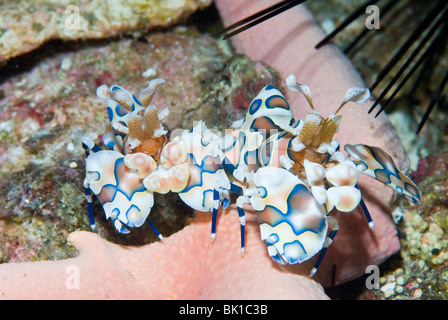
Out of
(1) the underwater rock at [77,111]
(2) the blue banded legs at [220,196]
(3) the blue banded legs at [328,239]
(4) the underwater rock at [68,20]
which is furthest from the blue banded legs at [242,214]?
(4) the underwater rock at [68,20]

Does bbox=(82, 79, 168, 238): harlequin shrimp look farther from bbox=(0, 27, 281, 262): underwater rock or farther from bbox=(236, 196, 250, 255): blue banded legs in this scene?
bbox=(236, 196, 250, 255): blue banded legs

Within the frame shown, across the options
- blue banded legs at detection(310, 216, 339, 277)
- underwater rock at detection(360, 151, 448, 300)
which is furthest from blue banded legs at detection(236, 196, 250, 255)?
underwater rock at detection(360, 151, 448, 300)

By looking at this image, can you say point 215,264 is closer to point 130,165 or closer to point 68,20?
point 130,165

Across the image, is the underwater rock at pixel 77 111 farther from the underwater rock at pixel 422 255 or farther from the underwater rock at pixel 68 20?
the underwater rock at pixel 422 255

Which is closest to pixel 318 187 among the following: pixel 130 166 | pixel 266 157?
pixel 266 157

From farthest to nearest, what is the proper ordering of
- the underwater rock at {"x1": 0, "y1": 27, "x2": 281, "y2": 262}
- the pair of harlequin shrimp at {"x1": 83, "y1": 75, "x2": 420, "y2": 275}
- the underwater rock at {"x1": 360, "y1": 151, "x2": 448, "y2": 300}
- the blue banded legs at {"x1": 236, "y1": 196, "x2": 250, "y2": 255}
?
the underwater rock at {"x1": 360, "y1": 151, "x2": 448, "y2": 300} → the underwater rock at {"x1": 0, "y1": 27, "x2": 281, "y2": 262} → the blue banded legs at {"x1": 236, "y1": 196, "x2": 250, "y2": 255} → the pair of harlequin shrimp at {"x1": 83, "y1": 75, "x2": 420, "y2": 275}
